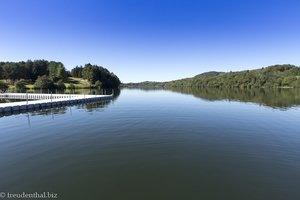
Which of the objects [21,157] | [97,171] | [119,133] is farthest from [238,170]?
[21,157]

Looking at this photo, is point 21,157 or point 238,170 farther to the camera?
point 21,157

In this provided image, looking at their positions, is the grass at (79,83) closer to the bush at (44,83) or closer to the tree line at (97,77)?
the tree line at (97,77)

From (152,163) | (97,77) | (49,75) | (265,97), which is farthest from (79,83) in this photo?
(152,163)

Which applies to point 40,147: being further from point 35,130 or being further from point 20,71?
point 20,71

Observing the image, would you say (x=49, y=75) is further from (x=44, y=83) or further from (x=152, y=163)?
(x=152, y=163)

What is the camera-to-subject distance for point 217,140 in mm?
16875

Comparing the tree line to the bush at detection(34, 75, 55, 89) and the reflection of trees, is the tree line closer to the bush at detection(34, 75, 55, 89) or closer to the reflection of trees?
the bush at detection(34, 75, 55, 89)

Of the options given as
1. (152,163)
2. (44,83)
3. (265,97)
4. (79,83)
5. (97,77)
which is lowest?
(152,163)

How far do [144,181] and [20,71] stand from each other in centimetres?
15855

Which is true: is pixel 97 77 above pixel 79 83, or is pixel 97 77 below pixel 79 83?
above

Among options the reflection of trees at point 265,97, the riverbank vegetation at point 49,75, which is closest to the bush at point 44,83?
the riverbank vegetation at point 49,75

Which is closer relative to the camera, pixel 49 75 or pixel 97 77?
pixel 49 75

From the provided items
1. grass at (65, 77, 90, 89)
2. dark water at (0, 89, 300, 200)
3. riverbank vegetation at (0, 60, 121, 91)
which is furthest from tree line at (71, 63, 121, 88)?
dark water at (0, 89, 300, 200)

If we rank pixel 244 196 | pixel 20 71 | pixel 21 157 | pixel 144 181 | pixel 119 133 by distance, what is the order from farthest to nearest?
1. pixel 20 71
2. pixel 119 133
3. pixel 21 157
4. pixel 144 181
5. pixel 244 196
